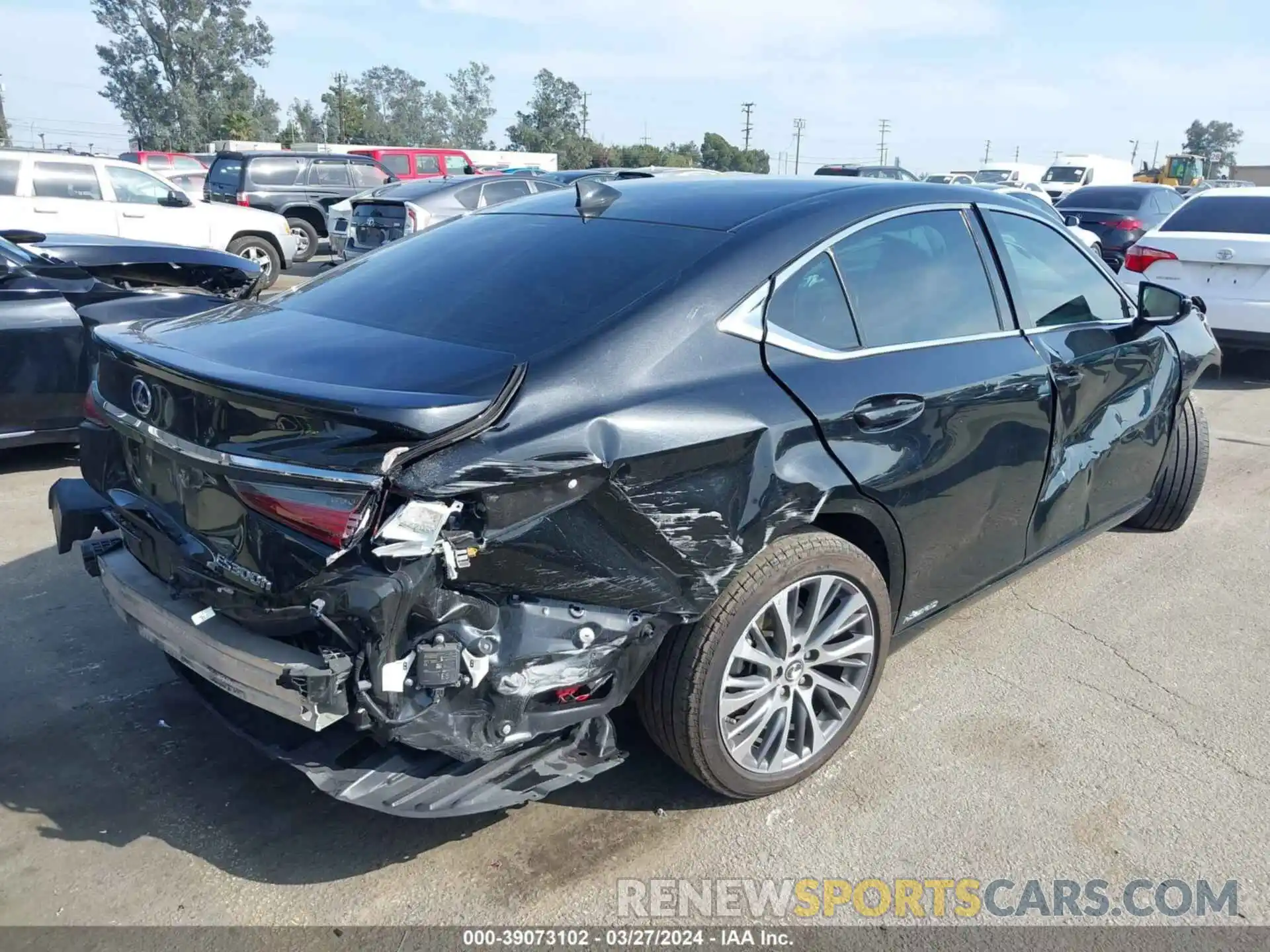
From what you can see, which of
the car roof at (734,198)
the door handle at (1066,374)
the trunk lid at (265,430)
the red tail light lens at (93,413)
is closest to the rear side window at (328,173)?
the car roof at (734,198)

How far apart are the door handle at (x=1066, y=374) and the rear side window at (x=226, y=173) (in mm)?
16730

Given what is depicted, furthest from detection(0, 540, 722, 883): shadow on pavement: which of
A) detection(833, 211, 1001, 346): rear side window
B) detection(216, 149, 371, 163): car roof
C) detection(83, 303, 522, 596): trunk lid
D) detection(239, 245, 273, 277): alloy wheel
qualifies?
detection(216, 149, 371, 163): car roof

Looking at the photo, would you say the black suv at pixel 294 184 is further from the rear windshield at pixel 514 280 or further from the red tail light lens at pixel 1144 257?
the rear windshield at pixel 514 280

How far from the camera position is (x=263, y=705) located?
7.62ft

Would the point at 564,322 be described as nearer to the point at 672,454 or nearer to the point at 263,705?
the point at 672,454

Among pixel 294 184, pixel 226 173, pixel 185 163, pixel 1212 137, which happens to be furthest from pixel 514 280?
pixel 1212 137

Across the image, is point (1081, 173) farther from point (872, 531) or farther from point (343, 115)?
point (343, 115)

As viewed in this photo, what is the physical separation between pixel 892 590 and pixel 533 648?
1.38m

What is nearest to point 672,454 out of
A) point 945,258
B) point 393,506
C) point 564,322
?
point 564,322

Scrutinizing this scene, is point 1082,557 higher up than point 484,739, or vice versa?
point 484,739

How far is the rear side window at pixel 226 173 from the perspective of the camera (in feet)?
56.8

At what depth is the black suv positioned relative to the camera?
17.3 meters

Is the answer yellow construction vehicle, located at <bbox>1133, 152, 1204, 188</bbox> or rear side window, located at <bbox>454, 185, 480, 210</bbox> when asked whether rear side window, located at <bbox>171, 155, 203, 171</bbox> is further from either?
yellow construction vehicle, located at <bbox>1133, 152, 1204, 188</bbox>

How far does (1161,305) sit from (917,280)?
1734mm
